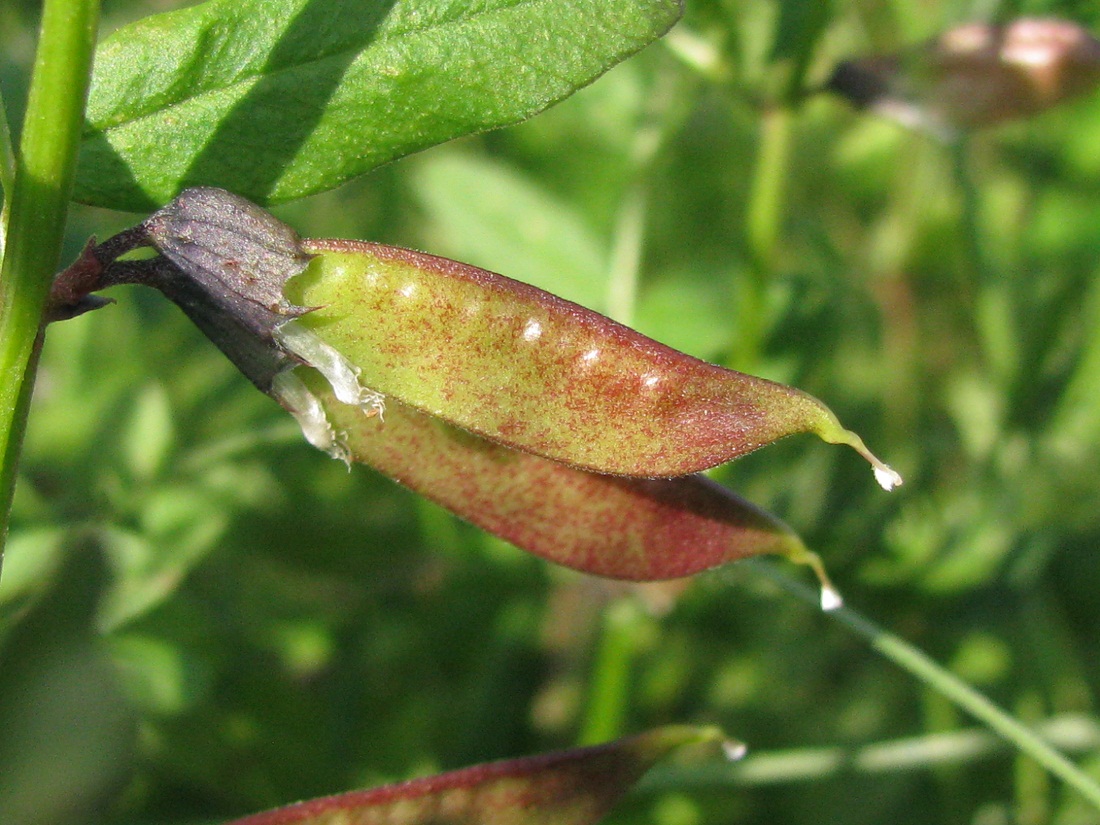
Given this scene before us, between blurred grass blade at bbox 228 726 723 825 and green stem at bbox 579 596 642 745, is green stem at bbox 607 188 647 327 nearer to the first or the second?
green stem at bbox 579 596 642 745

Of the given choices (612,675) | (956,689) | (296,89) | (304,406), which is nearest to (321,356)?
(304,406)

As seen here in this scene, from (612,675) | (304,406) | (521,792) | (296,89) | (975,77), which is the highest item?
(296,89)

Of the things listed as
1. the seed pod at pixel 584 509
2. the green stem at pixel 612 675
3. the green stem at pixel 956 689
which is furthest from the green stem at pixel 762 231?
the seed pod at pixel 584 509

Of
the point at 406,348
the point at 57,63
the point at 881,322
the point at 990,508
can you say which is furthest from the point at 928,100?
the point at 57,63

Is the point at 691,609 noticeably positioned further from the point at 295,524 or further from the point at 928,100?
the point at 928,100

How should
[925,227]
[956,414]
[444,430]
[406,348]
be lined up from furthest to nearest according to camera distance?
[925,227] < [956,414] < [444,430] < [406,348]

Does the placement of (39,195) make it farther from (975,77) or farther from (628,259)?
(975,77)
